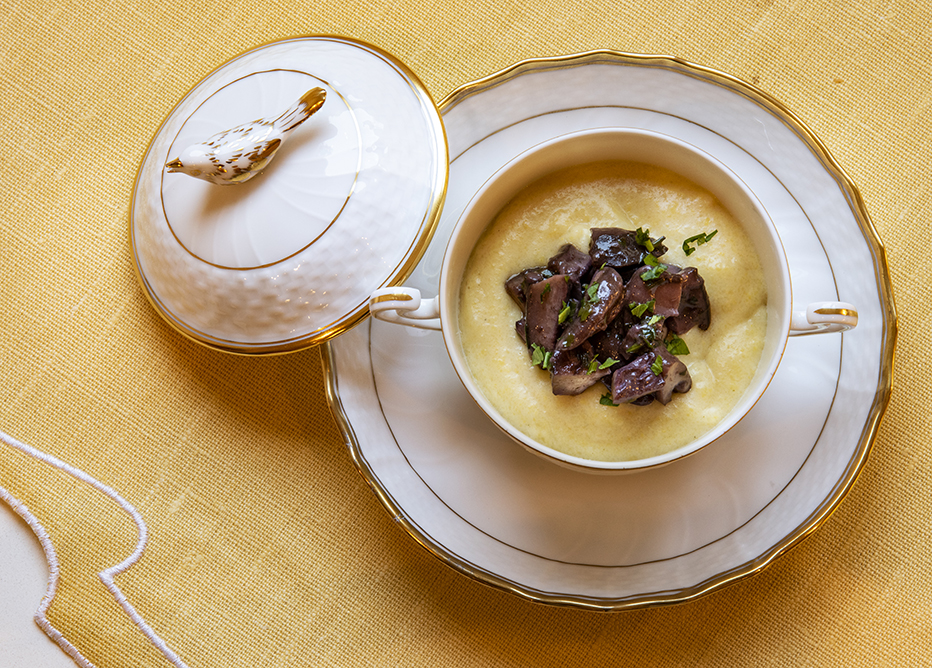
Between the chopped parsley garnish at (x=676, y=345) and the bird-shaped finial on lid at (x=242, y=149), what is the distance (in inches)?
34.2

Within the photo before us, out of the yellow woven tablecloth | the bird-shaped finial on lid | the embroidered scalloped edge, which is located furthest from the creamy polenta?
the embroidered scalloped edge

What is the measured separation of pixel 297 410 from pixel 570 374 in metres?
0.83

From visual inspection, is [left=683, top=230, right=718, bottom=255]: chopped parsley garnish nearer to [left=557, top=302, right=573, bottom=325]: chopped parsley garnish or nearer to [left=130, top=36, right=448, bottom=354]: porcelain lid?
[left=557, top=302, right=573, bottom=325]: chopped parsley garnish

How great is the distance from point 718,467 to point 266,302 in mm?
1069

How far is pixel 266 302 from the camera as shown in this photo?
154 cm

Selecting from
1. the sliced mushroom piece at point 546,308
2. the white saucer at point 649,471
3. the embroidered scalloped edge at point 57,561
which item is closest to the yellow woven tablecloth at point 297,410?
the embroidered scalloped edge at point 57,561

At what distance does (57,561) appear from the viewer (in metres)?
1.84

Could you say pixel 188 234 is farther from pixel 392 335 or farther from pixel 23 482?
pixel 23 482

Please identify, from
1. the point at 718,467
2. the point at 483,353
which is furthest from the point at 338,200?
the point at 718,467

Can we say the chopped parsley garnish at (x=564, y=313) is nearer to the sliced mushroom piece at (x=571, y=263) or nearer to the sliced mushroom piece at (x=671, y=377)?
the sliced mushroom piece at (x=571, y=263)

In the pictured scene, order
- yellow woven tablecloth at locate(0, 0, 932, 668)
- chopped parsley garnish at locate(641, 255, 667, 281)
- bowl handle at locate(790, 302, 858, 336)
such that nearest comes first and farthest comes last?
bowl handle at locate(790, 302, 858, 336)
chopped parsley garnish at locate(641, 255, 667, 281)
yellow woven tablecloth at locate(0, 0, 932, 668)

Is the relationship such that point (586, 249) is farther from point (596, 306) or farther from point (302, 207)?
point (302, 207)

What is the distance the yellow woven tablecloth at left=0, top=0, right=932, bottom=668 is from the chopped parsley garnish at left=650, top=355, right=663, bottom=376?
2.69ft

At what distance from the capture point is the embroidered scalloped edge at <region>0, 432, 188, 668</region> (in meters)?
1.82
